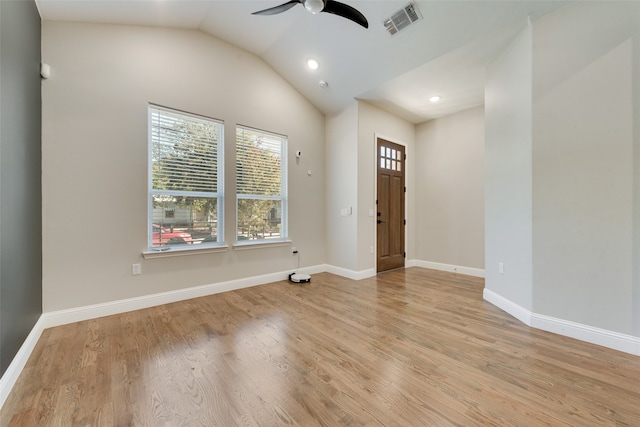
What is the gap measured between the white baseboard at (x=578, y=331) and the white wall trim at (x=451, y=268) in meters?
1.71

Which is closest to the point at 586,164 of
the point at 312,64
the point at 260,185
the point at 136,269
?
the point at 312,64

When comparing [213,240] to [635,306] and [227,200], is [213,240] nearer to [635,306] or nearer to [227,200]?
Answer: [227,200]

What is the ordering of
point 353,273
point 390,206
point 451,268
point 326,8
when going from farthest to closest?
point 390,206 → point 451,268 → point 353,273 → point 326,8

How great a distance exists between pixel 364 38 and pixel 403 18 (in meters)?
0.53

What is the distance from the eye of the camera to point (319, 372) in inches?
70.5

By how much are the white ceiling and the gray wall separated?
2.29 ft

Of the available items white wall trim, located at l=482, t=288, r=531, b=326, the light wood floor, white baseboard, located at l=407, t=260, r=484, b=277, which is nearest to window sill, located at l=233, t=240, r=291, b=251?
the light wood floor

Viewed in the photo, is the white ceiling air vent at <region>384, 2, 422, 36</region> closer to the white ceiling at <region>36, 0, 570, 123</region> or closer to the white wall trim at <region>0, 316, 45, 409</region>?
the white ceiling at <region>36, 0, 570, 123</region>

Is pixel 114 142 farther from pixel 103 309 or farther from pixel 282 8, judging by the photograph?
pixel 282 8

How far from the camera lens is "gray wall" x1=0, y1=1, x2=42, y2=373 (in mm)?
1708

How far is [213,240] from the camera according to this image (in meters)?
3.63

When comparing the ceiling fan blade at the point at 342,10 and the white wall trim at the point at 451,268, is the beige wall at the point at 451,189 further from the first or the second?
the ceiling fan blade at the point at 342,10

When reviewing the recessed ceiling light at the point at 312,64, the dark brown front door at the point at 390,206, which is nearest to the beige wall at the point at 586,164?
the dark brown front door at the point at 390,206

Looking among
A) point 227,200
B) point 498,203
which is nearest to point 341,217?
point 227,200
